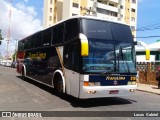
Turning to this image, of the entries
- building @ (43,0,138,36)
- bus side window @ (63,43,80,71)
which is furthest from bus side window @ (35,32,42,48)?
building @ (43,0,138,36)

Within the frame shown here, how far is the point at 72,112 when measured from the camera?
976 centimetres

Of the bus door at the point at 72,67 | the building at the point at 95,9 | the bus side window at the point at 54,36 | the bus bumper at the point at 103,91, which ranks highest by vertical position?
the building at the point at 95,9

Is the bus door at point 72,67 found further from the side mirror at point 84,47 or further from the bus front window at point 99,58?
the side mirror at point 84,47

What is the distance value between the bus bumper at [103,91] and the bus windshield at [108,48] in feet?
2.04

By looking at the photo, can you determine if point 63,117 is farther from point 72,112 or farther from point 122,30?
point 122,30

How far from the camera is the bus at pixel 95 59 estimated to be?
10.6 meters

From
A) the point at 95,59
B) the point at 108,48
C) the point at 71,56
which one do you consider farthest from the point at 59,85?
the point at 108,48

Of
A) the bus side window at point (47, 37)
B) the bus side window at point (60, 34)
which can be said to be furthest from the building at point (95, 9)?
the bus side window at point (60, 34)

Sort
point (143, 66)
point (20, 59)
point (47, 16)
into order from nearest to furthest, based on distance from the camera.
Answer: point (20, 59) → point (143, 66) → point (47, 16)

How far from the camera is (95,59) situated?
10.6m

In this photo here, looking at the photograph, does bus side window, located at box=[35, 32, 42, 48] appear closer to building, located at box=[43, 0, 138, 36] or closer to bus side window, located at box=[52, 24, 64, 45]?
bus side window, located at box=[52, 24, 64, 45]

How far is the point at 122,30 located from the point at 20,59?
44.1ft

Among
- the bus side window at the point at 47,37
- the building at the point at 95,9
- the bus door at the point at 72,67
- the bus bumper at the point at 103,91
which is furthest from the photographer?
the building at the point at 95,9

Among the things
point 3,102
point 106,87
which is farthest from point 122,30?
point 3,102
